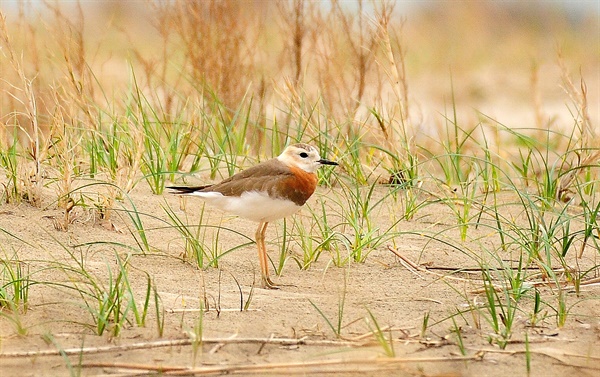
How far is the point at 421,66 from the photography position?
13250 mm

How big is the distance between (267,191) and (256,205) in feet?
0.22

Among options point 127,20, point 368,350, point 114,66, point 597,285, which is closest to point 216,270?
point 368,350

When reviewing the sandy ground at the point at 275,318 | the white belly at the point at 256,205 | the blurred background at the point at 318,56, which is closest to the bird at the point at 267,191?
the white belly at the point at 256,205

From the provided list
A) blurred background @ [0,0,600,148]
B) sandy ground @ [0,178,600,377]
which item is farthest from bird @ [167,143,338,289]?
blurred background @ [0,0,600,148]

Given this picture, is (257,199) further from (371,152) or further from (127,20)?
(127,20)

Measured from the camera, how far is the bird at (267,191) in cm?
369

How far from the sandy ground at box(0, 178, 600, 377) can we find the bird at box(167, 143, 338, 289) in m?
0.22

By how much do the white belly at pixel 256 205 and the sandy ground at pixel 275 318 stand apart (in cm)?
23

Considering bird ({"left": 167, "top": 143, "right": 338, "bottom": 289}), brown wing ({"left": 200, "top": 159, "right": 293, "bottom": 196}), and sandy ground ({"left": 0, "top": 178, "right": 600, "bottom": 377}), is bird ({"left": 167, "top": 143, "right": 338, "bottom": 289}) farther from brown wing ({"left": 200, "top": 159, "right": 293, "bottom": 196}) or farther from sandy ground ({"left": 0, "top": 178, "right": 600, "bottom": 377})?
sandy ground ({"left": 0, "top": 178, "right": 600, "bottom": 377})

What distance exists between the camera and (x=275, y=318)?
327 cm

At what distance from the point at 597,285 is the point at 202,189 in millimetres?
1546

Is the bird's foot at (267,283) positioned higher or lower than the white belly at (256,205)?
lower

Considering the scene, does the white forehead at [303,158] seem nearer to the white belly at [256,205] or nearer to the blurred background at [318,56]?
the white belly at [256,205]

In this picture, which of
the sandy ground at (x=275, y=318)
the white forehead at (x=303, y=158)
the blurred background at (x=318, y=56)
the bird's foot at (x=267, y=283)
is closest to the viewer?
the sandy ground at (x=275, y=318)
